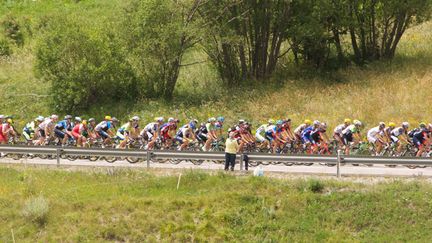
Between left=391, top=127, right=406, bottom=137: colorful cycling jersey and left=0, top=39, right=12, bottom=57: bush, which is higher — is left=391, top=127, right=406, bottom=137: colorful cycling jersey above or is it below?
below

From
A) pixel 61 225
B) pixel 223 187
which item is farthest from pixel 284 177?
pixel 61 225

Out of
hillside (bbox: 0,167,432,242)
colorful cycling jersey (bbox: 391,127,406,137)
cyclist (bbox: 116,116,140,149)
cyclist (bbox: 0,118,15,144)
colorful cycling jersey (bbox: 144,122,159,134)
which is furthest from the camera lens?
cyclist (bbox: 0,118,15,144)

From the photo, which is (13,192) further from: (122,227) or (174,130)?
(174,130)

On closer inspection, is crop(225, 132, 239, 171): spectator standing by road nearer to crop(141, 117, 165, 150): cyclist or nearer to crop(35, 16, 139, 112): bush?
crop(141, 117, 165, 150): cyclist

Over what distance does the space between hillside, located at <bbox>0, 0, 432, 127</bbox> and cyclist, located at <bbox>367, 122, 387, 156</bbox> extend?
5195mm

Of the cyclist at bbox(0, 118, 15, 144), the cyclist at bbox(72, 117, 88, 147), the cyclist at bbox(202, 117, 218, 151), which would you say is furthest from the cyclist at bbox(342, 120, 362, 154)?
the cyclist at bbox(0, 118, 15, 144)

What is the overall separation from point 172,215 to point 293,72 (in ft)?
69.0

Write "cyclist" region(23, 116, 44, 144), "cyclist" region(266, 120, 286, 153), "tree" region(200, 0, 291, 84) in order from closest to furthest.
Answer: "cyclist" region(266, 120, 286, 153) → "cyclist" region(23, 116, 44, 144) → "tree" region(200, 0, 291, 84)

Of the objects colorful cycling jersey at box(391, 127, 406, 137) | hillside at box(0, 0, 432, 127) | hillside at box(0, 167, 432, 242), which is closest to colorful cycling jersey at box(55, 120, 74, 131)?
hillside at box(0, 0, 432, 127)

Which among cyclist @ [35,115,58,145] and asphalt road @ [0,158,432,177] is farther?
cyclist @ [35,115,58,145]

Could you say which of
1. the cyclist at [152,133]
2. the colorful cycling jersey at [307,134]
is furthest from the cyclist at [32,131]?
the colorful cycling jersey at [307,134]

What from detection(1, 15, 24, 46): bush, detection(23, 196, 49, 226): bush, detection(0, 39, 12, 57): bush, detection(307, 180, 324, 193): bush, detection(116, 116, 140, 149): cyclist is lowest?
detection(23, 196, 49, 226): bush

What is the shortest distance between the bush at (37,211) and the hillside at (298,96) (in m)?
14.3

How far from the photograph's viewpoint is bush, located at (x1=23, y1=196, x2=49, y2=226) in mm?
17484
